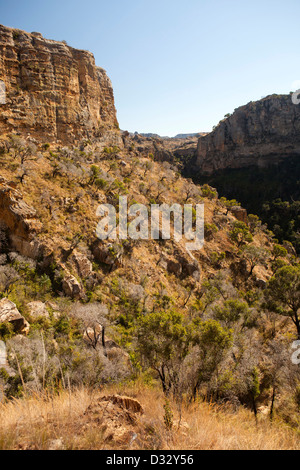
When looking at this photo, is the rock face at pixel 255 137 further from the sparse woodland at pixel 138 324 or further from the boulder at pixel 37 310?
the boulder at pixel 37 310

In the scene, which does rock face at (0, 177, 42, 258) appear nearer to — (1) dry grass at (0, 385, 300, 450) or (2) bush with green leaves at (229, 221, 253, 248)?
(1) dry grass at (0, 385, 300, 450)

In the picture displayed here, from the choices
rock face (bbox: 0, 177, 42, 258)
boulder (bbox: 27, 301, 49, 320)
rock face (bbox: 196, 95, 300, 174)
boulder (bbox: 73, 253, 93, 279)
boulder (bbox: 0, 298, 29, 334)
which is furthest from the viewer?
rock face (bbox: 196, 95, 300, 174)

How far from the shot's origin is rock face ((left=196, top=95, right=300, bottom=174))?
76.8m

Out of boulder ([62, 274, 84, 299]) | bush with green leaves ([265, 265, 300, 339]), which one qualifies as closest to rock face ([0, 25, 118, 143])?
boulder ([62, 274, 84, 299])

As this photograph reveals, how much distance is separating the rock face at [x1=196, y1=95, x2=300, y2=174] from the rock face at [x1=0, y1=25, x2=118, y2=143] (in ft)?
200

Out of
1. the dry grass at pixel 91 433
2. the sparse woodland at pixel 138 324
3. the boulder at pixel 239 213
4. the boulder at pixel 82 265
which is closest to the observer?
the dry grass at pixel 91 433

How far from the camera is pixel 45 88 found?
32.1m

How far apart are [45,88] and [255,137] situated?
75939 mm

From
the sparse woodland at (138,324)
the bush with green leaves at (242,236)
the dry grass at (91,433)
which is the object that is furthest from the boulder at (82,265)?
the bush with green leaves at (242,236)

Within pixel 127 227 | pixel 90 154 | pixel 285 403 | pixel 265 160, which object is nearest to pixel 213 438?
pixel 285 403

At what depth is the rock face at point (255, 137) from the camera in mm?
76750

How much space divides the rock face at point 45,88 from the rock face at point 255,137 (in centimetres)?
6110
